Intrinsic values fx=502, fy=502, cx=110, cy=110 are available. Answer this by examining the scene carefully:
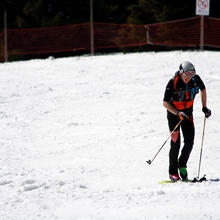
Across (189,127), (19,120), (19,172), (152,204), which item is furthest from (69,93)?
(152,204)

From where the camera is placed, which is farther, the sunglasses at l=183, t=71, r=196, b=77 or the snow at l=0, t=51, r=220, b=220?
the sunglasses at l=183, t=71, r=196, b=77

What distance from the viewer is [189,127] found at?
677 cm

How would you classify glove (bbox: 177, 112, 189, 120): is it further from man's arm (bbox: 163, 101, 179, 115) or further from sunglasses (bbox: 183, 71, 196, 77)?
sunglasses (bbox: 183, 71, 196, 77)

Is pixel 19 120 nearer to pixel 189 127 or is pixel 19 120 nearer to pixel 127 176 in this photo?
pixel 127 176

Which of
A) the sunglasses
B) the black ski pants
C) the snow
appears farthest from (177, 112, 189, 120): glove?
the snow

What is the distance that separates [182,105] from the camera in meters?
6.76

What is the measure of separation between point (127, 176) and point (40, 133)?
361cm

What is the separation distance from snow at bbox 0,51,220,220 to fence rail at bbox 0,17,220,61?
308cm

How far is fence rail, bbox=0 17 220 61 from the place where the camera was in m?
21.4

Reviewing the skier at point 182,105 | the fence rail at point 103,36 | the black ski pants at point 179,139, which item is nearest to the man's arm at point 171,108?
the skier at point 182,105

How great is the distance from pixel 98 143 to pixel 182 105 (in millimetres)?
3149

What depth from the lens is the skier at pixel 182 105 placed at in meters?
6.58

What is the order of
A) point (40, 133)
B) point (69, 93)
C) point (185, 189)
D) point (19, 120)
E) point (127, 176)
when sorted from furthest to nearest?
point (69, 93)
point (19, 120)
point (40, 133)
point (127, 176)
point (185, 189)

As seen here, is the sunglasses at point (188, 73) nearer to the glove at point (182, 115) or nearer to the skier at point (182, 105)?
the skier at point (182, 105)
